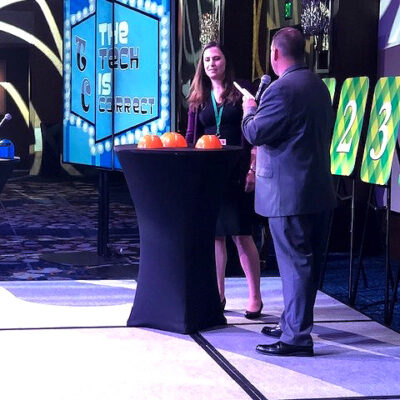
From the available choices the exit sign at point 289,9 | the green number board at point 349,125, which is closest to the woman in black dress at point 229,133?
the green number board at point 349,125

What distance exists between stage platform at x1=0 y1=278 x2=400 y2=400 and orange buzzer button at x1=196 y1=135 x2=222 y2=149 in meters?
0.94

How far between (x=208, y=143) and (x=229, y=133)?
0.36m

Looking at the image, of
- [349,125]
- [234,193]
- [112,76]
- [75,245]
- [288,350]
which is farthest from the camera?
[75,245]

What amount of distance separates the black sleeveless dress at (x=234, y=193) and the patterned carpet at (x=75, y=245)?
100 centimetres

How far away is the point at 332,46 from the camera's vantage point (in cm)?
696

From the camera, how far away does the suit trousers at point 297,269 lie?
4.01 meters

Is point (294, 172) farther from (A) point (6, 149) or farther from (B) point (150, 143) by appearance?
(A) point (6, 149)

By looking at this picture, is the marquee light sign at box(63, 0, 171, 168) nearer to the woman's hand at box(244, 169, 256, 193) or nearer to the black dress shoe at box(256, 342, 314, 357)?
the woman's hand at box(244, 169, 256, 193)

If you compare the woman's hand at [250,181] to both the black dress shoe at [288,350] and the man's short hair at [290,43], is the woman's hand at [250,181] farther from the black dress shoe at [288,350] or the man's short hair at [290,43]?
the black dress shoe at [288,350]

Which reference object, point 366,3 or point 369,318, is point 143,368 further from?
point 366,3

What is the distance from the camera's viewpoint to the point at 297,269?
402cm

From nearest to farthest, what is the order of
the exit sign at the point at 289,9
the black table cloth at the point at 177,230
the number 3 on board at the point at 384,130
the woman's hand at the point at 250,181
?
the black table cloth at the point at 177,230, the woman's hand at the point at 250,181, the number 3 on board at the point at 384,130, the exit sign at the point at 289,9

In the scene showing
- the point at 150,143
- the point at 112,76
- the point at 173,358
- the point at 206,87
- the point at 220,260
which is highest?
the point at 112,76

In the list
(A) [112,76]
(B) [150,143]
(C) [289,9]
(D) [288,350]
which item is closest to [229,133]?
(B) [150,143]
